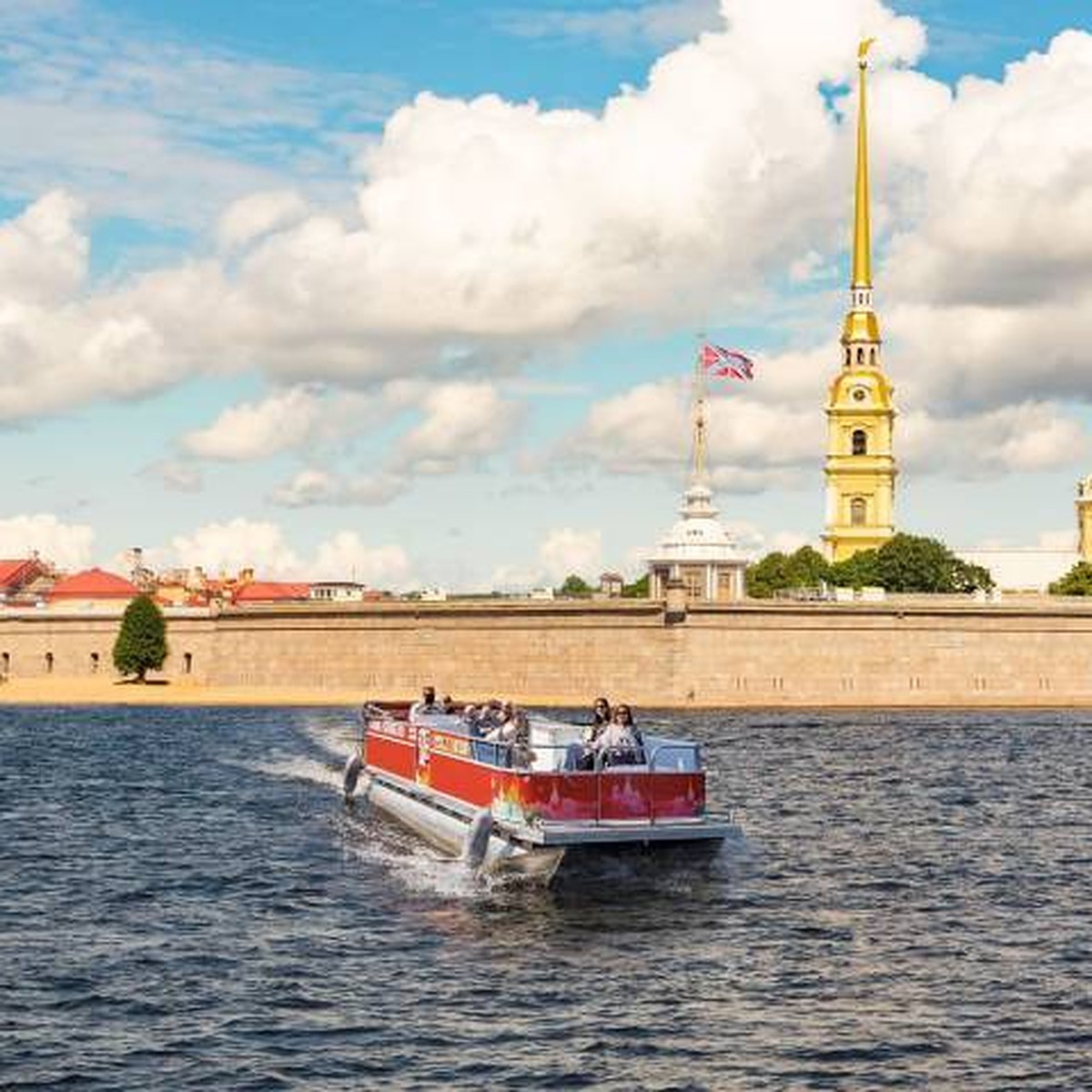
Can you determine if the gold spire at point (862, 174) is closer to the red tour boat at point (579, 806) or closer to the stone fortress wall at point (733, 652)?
the stone fortress wall at point (733, 652)

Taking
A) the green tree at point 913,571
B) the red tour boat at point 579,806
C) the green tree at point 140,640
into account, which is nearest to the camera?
the red tour boat at point 579,806

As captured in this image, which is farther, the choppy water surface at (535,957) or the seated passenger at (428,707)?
the seated passenger at (428,707)

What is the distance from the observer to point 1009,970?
30.1 m

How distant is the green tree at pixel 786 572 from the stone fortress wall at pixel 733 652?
36136 mm

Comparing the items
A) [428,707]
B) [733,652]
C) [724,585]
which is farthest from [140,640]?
[428,707]

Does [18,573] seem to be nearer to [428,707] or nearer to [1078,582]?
[1078,582]

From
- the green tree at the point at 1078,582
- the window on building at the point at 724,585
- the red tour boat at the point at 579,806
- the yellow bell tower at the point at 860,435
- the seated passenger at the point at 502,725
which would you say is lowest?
the red tour boat at the point at 579,806

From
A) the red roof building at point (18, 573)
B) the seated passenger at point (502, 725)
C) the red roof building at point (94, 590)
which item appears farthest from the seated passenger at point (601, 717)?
the red roof building at point (18, 573)

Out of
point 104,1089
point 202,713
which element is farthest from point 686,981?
point 202,713

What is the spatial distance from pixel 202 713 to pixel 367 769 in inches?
2323

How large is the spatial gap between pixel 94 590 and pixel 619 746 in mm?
140977

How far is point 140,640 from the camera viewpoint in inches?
5143

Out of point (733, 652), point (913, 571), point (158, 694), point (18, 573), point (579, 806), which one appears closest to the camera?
point (579, 806)

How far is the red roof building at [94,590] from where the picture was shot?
170 m
